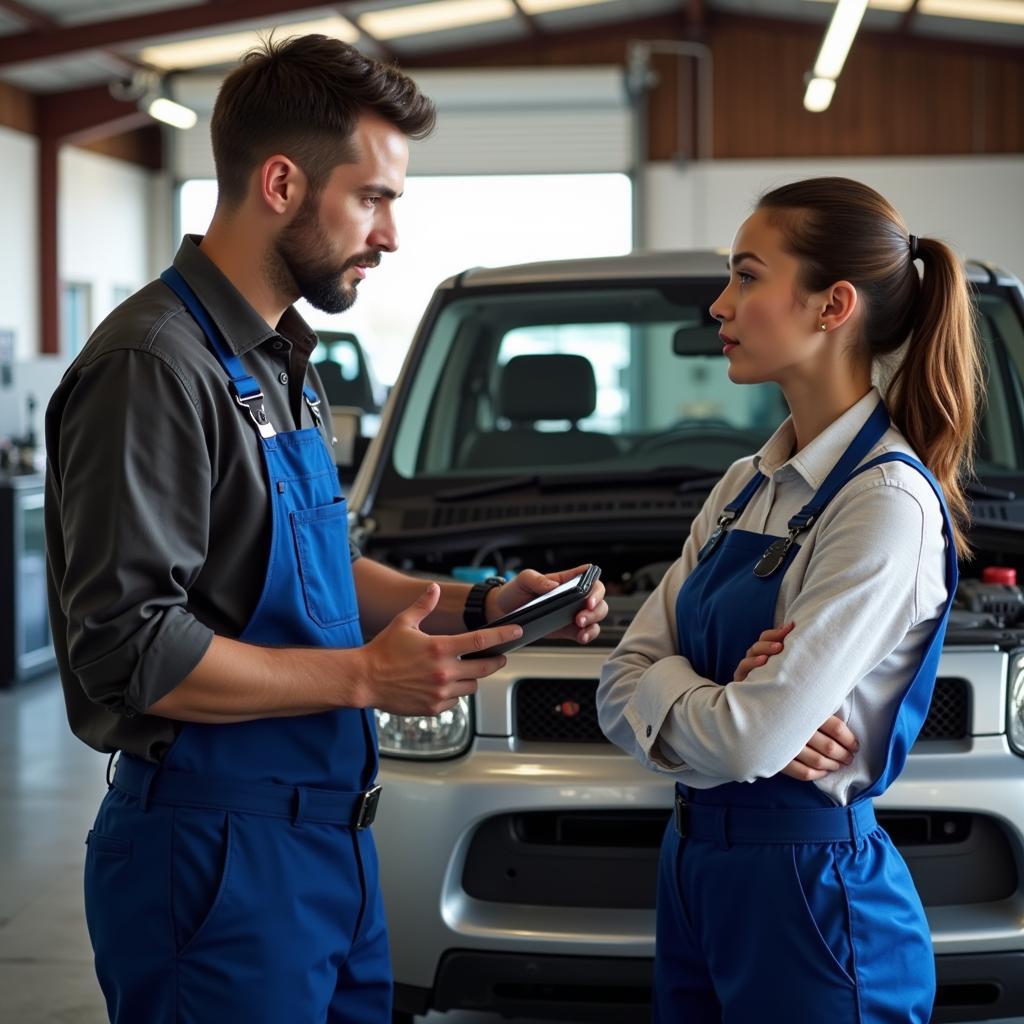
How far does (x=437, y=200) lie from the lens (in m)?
15.7

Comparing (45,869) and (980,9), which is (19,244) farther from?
(45,869)

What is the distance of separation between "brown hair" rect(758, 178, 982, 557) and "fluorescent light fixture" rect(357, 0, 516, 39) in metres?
12.5

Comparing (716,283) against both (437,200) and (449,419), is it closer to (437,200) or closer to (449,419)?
(449,419)

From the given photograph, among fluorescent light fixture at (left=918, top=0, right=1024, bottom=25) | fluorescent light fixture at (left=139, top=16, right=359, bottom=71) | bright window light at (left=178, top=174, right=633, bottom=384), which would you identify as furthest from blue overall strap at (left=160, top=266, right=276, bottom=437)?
bright window light at (left=178, top=174, right=633, bottom=384)

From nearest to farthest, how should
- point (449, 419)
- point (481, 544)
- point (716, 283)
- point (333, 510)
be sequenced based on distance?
point (333, 510), point (481, 544), point (716, 283), point (449, 419)

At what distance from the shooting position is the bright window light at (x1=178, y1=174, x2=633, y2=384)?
50.7ft

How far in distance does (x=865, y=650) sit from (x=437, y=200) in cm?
1458

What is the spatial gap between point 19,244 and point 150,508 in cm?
1270

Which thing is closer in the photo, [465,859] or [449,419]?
[465,859]

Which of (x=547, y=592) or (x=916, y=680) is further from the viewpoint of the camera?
(x=547, y=592)

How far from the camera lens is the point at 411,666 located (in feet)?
5.22

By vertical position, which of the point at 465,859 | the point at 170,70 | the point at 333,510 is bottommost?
the point at 465,859

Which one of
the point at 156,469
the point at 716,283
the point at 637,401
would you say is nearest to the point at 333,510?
the point at 156,469

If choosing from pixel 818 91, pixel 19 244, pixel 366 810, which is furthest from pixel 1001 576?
pixel 19 244
